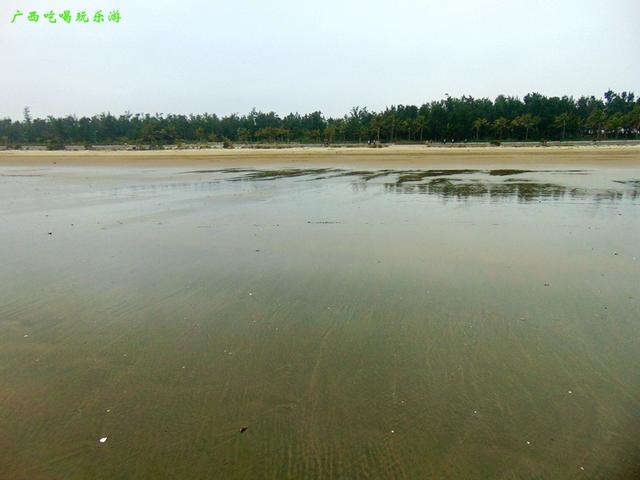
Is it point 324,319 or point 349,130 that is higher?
point 349,130

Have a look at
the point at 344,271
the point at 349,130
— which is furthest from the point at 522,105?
the point at 344,271

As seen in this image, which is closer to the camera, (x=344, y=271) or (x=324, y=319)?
(x=324, y=319)

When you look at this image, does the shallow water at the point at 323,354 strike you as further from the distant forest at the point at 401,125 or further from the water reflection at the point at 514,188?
the distant forest at the point at 401,125

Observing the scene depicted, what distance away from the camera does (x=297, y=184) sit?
21.2 metres

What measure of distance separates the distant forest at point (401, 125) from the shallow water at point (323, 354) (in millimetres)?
72868

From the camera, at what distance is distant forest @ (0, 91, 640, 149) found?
81000mm

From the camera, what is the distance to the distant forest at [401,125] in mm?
81000

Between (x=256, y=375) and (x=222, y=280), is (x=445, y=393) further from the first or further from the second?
(x=222, y=280)

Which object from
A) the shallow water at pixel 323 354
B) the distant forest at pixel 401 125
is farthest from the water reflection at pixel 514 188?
the distant forest at pixel 401 125

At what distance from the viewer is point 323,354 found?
4.34 meters

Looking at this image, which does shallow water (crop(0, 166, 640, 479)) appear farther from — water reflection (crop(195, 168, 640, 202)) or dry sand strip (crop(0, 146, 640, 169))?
dry sand strip (crop(0, 146, 640, 169))

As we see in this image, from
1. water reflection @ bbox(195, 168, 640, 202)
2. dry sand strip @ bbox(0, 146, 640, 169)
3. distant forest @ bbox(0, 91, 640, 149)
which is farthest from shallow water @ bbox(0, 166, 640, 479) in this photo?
distant forest @ bbox(0, 91, 640, 149)

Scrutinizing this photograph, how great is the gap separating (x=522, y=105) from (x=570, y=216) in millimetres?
91133

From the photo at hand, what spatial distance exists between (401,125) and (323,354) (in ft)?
284
